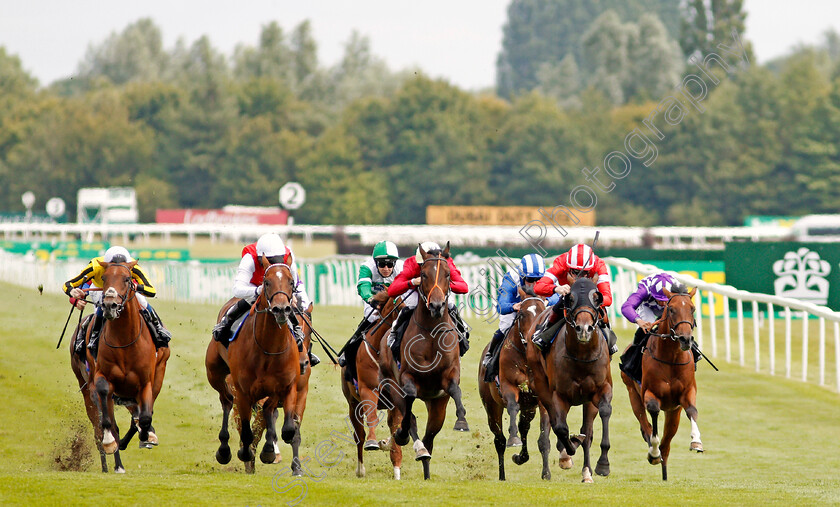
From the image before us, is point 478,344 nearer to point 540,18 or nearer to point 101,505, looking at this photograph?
point 101,505

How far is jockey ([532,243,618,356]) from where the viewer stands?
951cm

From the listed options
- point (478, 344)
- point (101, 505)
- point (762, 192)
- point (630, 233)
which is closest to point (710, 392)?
point (478, 344)

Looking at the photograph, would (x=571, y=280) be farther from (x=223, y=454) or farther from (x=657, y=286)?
(x=223, y=454)

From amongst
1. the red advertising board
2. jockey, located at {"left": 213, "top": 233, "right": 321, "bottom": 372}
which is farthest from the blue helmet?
the red advertising board

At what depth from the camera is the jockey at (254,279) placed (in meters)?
9.05

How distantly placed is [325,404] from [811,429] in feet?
19.2

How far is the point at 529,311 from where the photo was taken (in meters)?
10.2

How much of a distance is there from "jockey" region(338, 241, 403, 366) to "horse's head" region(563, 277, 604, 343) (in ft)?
6.90

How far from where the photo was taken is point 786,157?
66.1 metres

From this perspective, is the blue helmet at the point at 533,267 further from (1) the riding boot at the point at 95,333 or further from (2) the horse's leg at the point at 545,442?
(1) the riding boot at the point at 95,333

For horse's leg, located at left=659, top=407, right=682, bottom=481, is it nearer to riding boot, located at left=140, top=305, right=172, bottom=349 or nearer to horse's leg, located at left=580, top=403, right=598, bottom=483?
horse's leg, located at left=580, top=403, right=598, bottom=483

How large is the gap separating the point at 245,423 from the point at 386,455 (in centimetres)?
306

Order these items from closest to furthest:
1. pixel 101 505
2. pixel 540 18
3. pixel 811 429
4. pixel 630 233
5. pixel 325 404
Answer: pixel 101 505 < pixel 811 429 < pixel 325 404 < pixel 630 233 < pixel 540 18

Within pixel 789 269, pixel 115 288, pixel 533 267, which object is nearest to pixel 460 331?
pixel 533 267
